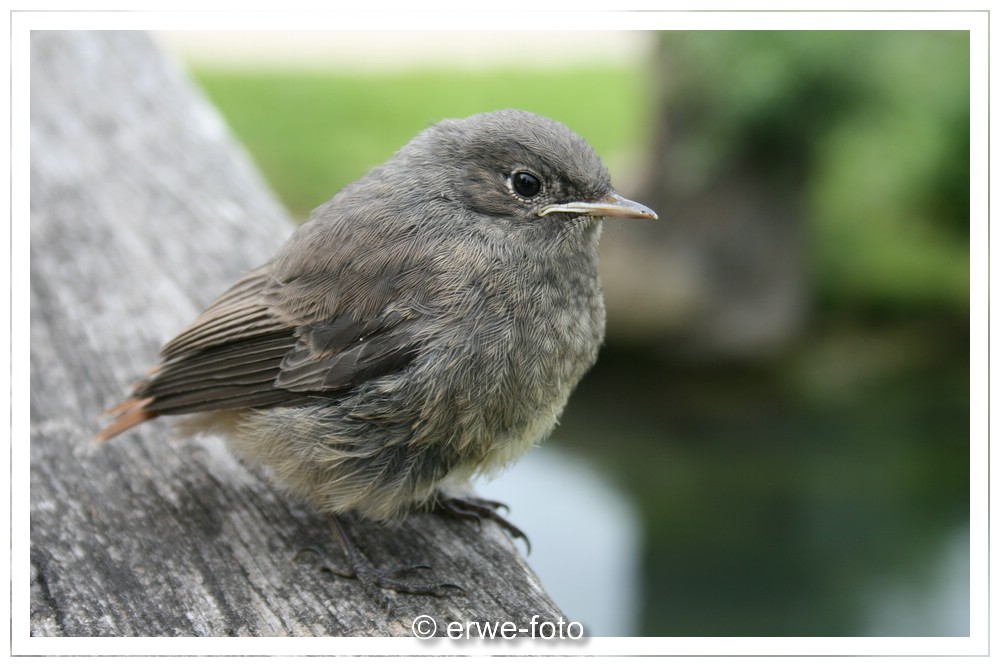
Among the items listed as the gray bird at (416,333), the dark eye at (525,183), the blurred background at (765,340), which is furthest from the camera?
the blurred background at (765,340)

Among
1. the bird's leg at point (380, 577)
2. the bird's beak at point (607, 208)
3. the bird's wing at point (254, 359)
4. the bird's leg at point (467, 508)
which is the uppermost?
the bird's beak at point (607, 208)

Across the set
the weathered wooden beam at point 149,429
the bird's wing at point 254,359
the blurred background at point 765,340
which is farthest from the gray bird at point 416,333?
the blurred background at point 765,340

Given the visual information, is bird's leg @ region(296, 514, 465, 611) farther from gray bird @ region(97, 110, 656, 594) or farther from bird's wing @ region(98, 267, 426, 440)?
bird's wing @ region(98, 267, 426, 440)

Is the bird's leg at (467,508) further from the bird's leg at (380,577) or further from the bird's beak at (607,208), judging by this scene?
the bird's beak at (607,208)

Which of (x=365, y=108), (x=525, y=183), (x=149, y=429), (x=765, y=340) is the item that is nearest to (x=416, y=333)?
(x=525, y=183)

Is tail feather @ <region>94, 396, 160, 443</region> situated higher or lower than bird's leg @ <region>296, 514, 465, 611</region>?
higher

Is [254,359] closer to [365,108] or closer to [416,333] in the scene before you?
[416,333]

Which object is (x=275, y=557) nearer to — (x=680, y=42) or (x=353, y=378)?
(x=353, y=378)

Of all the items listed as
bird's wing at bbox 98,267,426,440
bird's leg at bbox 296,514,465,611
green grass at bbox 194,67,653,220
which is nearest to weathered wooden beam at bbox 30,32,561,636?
bird's leg at bbox 296,514,465,611
